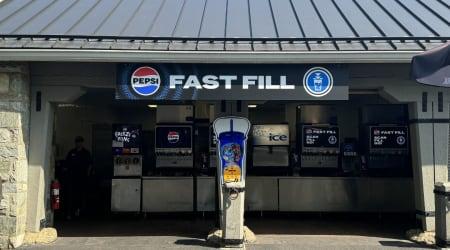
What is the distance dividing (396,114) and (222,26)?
14.5 feet

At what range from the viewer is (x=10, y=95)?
778cm

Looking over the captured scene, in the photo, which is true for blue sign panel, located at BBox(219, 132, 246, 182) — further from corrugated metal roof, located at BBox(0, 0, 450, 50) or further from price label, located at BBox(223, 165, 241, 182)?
corrugated metal roof, located at BBox(0, 0, 450, 50)

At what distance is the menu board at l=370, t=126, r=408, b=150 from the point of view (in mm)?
10422

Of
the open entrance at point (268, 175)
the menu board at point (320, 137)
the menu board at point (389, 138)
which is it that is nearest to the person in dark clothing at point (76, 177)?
the open entrance at point (268, 175)

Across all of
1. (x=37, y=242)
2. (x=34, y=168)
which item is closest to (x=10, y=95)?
(x=34, y=168)

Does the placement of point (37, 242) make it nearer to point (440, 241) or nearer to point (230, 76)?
point (230, 76)

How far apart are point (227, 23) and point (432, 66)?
342 cm

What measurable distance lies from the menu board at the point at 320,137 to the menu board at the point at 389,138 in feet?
2.41

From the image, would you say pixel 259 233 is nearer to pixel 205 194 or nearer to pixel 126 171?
pixel 205 194

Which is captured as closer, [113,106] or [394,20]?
[394,20]

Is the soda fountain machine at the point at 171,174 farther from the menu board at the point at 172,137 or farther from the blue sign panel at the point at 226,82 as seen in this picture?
the blue sign panel at the point at 226,82

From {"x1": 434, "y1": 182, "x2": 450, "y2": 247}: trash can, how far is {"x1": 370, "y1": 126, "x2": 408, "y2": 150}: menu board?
3012mm

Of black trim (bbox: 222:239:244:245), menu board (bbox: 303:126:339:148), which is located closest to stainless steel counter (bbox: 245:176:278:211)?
menu board (bbox: 303:126:339:148)

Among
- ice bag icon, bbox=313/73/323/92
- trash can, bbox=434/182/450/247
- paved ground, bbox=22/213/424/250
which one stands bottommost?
paved ground, bbox=22/213/424/250
